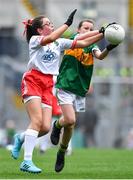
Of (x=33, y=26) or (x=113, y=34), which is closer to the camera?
(x=113, y=34)

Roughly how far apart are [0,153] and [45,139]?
84cm

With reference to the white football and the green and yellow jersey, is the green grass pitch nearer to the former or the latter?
the green and yellow jersey

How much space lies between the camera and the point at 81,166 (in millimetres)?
17031

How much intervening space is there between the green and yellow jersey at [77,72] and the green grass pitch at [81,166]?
1.14 metres

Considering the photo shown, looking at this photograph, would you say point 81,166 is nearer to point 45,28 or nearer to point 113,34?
point 45,28

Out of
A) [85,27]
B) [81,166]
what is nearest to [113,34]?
[85,27]

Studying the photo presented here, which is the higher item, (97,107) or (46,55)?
(46,55)

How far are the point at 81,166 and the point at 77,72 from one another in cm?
166

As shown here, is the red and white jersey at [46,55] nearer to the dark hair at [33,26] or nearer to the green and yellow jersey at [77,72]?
the dark hair at [33,26]

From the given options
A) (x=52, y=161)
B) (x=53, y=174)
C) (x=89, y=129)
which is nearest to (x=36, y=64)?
(x=53, y=174)

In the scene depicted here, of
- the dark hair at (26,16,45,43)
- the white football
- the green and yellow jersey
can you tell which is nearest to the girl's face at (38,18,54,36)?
the dark hair at (26,16,45,43)

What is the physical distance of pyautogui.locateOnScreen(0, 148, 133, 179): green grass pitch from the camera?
14.4 m

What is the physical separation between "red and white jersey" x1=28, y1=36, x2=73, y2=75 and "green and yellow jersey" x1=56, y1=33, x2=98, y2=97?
1.13m

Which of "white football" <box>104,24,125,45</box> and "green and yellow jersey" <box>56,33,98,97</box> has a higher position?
"white football" <box>104,24,125,45</box>
